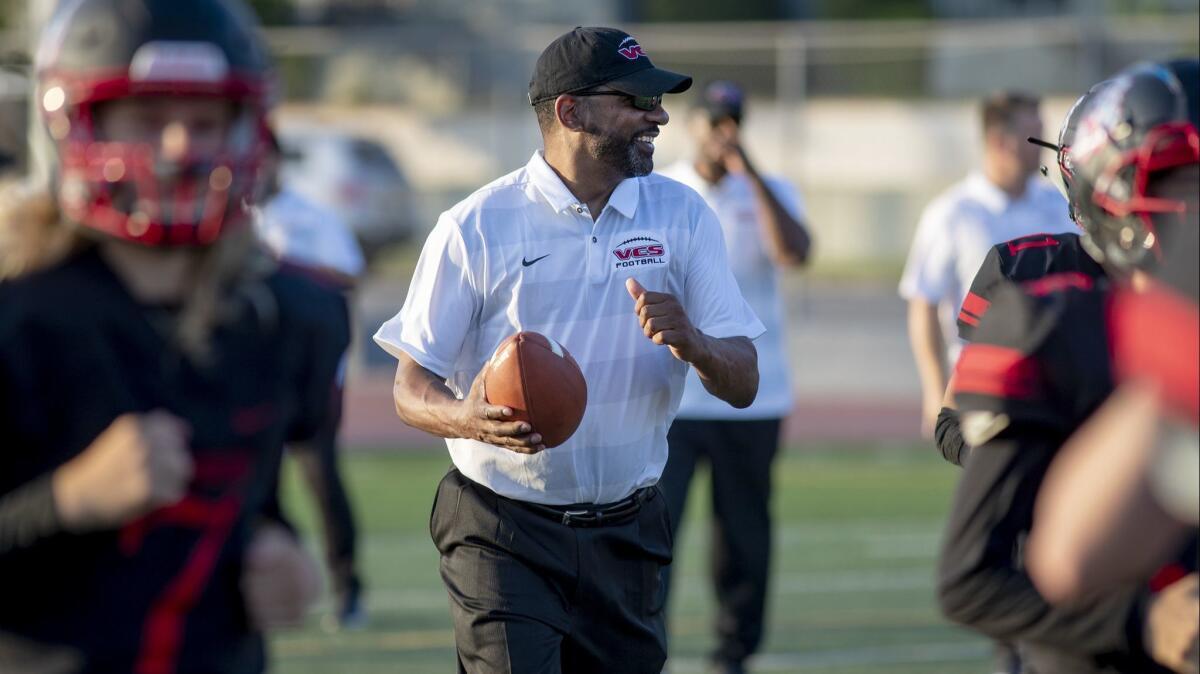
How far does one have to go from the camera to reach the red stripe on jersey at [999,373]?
2.64 m

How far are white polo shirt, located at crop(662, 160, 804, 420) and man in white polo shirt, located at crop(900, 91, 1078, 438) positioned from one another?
54cm

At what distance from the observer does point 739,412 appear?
698 centimetres

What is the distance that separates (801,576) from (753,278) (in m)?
2.20

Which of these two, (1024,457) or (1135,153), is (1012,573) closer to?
(1024,457)

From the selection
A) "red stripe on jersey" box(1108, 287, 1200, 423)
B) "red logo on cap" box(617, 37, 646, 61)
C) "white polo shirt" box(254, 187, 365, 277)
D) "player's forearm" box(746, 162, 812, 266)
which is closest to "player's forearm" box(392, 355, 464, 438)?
"red logo on cap" box(617, 37, 646, 61)

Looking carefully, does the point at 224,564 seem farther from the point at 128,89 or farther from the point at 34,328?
the point at 128,89

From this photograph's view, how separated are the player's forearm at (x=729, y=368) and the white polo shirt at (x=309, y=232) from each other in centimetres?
374

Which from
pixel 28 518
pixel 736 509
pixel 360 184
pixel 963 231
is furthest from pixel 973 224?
pixel 360 184

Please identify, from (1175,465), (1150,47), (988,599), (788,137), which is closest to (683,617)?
(988,599)

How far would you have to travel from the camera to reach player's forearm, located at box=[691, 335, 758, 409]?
434 cm

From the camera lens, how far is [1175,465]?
185 cm

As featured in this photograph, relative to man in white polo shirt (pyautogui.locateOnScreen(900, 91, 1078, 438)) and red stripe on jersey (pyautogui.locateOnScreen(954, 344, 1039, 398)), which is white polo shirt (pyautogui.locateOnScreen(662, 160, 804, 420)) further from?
red stripe on jersey (pyautogui.locateOnScreen(954, 344, 1039, 398))

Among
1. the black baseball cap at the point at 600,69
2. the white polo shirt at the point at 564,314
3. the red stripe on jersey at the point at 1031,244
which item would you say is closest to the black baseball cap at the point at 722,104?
the black baseball cap at the point at 600,69

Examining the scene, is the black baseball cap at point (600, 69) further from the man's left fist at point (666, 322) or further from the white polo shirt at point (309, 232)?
the white polo shirt at point (309, 232)
